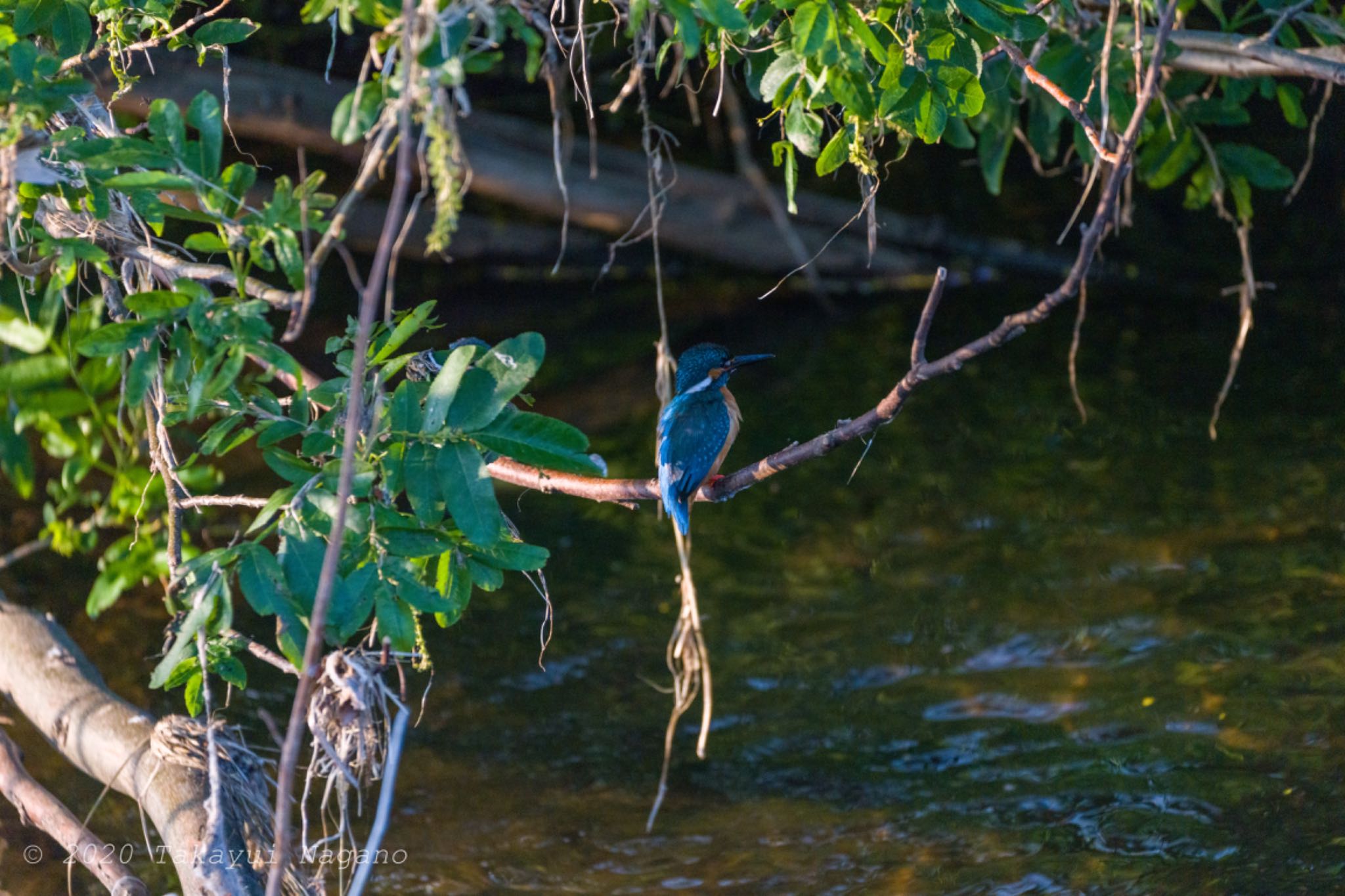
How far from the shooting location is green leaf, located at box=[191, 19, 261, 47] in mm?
2266

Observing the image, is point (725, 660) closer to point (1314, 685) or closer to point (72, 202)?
point (1314, 685)

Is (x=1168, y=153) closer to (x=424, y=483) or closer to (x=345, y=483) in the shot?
(x=424, y=483)

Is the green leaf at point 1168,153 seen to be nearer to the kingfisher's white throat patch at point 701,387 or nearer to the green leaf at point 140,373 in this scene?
the kingfisher's white throat patch at point 701,387

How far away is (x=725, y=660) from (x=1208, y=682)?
1.70 m

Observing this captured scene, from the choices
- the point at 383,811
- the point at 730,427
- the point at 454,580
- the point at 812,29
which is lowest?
the point at 730,427

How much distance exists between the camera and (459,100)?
1.56 metres

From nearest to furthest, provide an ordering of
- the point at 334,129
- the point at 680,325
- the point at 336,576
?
the point at 334,129 → the point at 336,576 → the point at 680,325

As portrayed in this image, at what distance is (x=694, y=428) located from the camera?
3080mm

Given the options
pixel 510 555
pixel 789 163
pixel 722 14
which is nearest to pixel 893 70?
pixel 789 163

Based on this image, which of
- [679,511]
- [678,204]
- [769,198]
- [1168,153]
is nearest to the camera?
[679,511]

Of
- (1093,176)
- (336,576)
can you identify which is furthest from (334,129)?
(1093,176)

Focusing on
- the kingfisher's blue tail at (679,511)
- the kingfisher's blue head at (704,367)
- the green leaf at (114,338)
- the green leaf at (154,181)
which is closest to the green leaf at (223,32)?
the green leaf at (154,181)

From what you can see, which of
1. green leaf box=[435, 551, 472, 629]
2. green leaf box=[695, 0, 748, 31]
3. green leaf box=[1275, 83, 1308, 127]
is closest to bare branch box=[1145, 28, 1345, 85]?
green leaf box=[1275, 83, 1308, 127]

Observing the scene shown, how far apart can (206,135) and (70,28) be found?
27.0 inches
